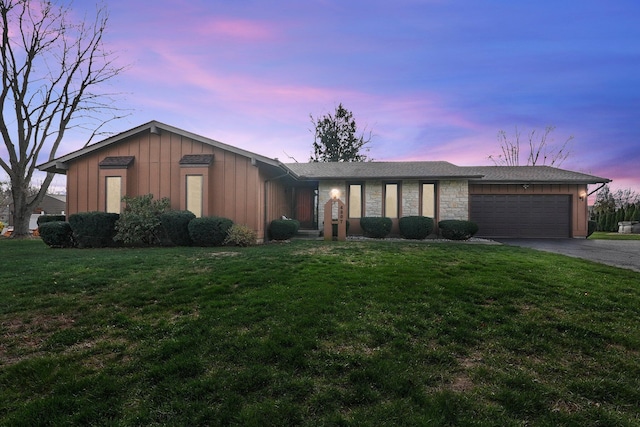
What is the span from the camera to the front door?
1666 centimetres

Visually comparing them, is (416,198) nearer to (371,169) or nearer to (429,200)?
(429,200)

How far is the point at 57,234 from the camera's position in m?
10.0

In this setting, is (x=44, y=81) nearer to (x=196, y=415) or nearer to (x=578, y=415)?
(x=196, y=415)

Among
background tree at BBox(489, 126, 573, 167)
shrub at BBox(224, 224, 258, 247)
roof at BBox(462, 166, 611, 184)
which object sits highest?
background tree at BBox(489, 126, 573, 167)

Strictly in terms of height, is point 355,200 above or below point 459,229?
above

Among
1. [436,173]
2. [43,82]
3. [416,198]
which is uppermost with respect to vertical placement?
[43,82]

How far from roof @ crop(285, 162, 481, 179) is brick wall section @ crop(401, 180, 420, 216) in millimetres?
517

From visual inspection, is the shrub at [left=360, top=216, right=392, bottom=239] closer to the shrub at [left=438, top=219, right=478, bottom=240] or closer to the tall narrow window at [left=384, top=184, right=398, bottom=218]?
the tall narrow window at [left=384, top=184, right=398, bottom=218]

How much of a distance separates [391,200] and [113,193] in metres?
11.8

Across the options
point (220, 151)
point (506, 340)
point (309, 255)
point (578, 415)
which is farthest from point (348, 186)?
point (578, 415)

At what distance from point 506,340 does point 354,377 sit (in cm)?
182

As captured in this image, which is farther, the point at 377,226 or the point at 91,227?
the point at 377,226

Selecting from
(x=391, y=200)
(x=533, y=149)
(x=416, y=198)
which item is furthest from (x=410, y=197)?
(x=533, y=149)

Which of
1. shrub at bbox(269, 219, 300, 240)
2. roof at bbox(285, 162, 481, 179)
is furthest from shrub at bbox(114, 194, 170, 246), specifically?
roof at bbox(285, 162, 481, 179)
